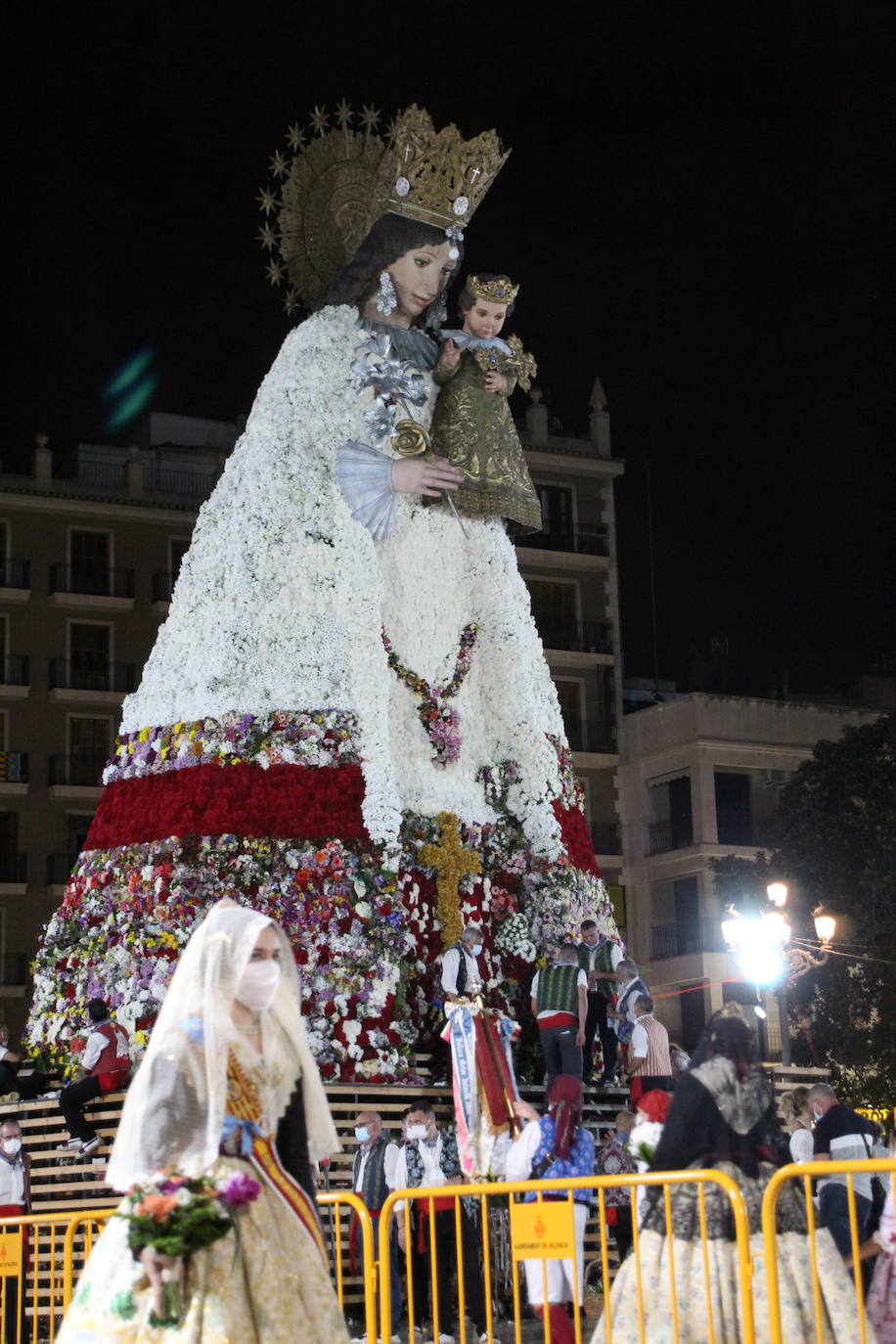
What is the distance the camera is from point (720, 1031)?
30.0 feet

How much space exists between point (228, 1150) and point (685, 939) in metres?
38.1

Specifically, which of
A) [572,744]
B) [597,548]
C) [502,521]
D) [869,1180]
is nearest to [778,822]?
[572,744]

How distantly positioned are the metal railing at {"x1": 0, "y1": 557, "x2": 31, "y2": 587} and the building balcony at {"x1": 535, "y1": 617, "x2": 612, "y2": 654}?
11717 millimetres

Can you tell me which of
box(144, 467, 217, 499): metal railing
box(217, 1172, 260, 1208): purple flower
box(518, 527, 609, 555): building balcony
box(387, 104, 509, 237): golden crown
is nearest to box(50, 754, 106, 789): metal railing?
box(144, 467, 217, 499): metal railing

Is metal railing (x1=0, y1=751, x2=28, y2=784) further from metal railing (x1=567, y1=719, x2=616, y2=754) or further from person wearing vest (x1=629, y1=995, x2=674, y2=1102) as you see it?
person wearing vest (x1=629, y1=995, x2=674, y2=1102)

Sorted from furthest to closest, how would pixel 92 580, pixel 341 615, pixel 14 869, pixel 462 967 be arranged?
pixel 92 580
pixel 14 869
pixel 341 615
pixel 462 967

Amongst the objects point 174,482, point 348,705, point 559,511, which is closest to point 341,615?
point 348,705

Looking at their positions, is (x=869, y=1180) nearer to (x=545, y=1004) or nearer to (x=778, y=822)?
(x=545, y=1004)

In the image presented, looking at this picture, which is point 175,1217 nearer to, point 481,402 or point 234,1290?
point 234,1290

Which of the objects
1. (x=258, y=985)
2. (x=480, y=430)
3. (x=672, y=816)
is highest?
(x=480, y=430)

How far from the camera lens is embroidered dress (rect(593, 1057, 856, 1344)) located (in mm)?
8641

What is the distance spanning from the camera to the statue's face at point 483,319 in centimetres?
2034

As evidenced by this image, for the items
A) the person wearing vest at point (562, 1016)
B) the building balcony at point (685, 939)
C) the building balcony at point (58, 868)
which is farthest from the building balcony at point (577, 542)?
the person wearing vest at point (562, 1016)

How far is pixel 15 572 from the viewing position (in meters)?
43.8
